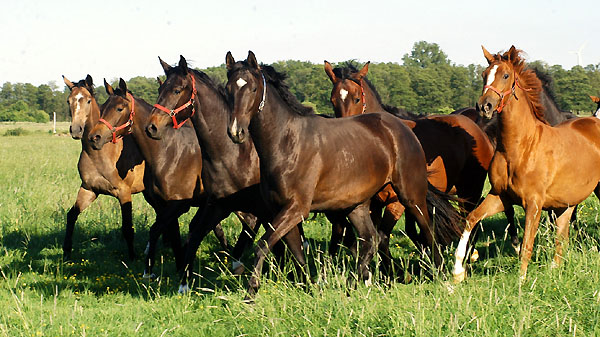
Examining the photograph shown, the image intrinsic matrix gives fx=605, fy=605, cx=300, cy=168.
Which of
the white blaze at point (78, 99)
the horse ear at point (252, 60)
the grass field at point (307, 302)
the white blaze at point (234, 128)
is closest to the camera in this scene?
the grass field at point (307, 302)

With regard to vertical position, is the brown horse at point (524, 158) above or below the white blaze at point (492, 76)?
below

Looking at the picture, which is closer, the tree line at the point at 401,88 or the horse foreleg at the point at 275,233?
the horse foreleg at the point at 275,233

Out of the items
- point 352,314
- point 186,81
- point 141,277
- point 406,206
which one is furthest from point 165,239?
point 352,314

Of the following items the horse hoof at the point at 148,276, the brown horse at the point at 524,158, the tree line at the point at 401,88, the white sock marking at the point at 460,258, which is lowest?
the horse hoof at the point at 148,276

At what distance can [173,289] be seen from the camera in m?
6.54

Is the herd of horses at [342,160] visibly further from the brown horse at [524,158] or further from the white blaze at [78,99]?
the white blaze at [78,99]

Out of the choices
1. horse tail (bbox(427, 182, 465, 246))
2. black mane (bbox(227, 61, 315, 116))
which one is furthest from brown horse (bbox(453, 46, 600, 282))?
black mane (bbox(227, 61, 315, 116))

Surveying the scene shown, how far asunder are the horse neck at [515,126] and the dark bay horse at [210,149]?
241 centimetres

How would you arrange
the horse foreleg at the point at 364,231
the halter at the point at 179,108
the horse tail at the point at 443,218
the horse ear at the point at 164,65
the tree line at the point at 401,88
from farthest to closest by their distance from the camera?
the tree line at the point at 401,88, the horse tail at the point at 443,218, the horse ear at the point at 164,65, the horse foreleg at the point at 364,231, the halter at the point at 179,108

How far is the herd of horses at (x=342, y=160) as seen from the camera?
527 centimetres

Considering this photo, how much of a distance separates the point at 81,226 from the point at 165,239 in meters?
1.70

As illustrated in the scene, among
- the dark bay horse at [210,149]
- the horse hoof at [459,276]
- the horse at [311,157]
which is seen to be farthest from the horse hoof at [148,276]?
the horse hoof at [459,276]

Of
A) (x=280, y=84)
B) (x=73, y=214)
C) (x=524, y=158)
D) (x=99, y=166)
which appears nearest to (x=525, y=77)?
(x=524, y=158)

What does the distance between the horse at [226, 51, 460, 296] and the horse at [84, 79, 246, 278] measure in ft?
6.55
